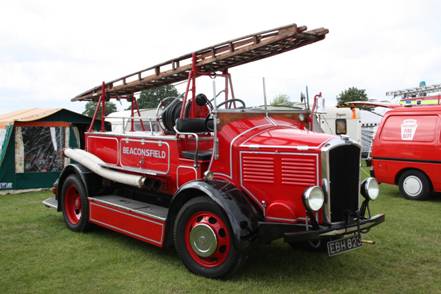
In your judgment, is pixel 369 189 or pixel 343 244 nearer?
pixel 343 244

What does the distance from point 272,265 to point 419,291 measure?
1504 millimetres

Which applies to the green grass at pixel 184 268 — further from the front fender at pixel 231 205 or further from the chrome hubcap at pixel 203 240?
the front fender at pixel 231 205

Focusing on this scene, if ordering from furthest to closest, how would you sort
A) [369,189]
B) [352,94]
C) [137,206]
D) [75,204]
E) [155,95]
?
[352,94] < [155,95] < [75,204] < [137,206] < [369,189]

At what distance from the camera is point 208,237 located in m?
4.54

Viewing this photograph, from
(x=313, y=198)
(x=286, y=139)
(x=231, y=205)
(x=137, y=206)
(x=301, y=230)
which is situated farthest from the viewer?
(x=137, y=206)

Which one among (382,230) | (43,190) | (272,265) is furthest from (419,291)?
(43,190)

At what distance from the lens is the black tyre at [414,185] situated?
30.1 ft

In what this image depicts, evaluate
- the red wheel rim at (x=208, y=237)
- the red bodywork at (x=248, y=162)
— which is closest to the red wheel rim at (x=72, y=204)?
the red bodywork at (x=248, y=162)

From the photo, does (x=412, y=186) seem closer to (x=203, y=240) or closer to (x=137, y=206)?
(x=137, y=206)

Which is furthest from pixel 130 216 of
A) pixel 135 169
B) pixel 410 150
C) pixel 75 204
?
pixel 410 150

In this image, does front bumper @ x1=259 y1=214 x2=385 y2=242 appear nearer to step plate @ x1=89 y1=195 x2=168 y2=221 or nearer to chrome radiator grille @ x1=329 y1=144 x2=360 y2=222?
chrome radiator grille @ x1=329 y1=144 x2=360 y2=222

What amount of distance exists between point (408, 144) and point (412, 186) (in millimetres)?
880

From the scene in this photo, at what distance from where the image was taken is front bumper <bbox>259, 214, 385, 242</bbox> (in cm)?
412

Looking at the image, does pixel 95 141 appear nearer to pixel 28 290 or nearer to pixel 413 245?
pixel 28 290
